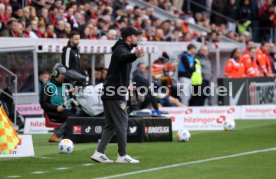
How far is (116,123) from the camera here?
14.4 metres

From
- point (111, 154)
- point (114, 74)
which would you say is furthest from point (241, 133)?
point (114, 74)

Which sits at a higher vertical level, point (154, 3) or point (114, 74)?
point (154, 3)

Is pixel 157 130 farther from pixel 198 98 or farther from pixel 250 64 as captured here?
pixel 250 64

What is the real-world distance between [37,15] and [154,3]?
1021cm

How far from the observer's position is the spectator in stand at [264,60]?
32.0 metres

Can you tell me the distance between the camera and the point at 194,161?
→ 14445 mm

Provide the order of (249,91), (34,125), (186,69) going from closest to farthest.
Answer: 1. (34,125)
2. (186,69)
3. (249,91)

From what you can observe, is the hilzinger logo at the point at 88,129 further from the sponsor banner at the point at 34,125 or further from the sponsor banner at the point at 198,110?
the sponsor banner at the point at 198,110

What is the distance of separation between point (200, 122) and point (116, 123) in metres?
8.88

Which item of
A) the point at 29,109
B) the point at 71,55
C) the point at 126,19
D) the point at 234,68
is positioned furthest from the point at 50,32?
the point at 234,68

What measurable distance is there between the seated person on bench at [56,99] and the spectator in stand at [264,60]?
44.6 feet

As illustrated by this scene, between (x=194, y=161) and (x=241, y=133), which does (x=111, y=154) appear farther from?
(x=241, y=133)

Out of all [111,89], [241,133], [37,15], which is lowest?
[241,133]

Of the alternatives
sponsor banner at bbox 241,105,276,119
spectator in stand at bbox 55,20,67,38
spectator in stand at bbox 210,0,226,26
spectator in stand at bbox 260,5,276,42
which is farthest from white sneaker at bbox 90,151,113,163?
spectator in stand at bbox 210,0,226,26
